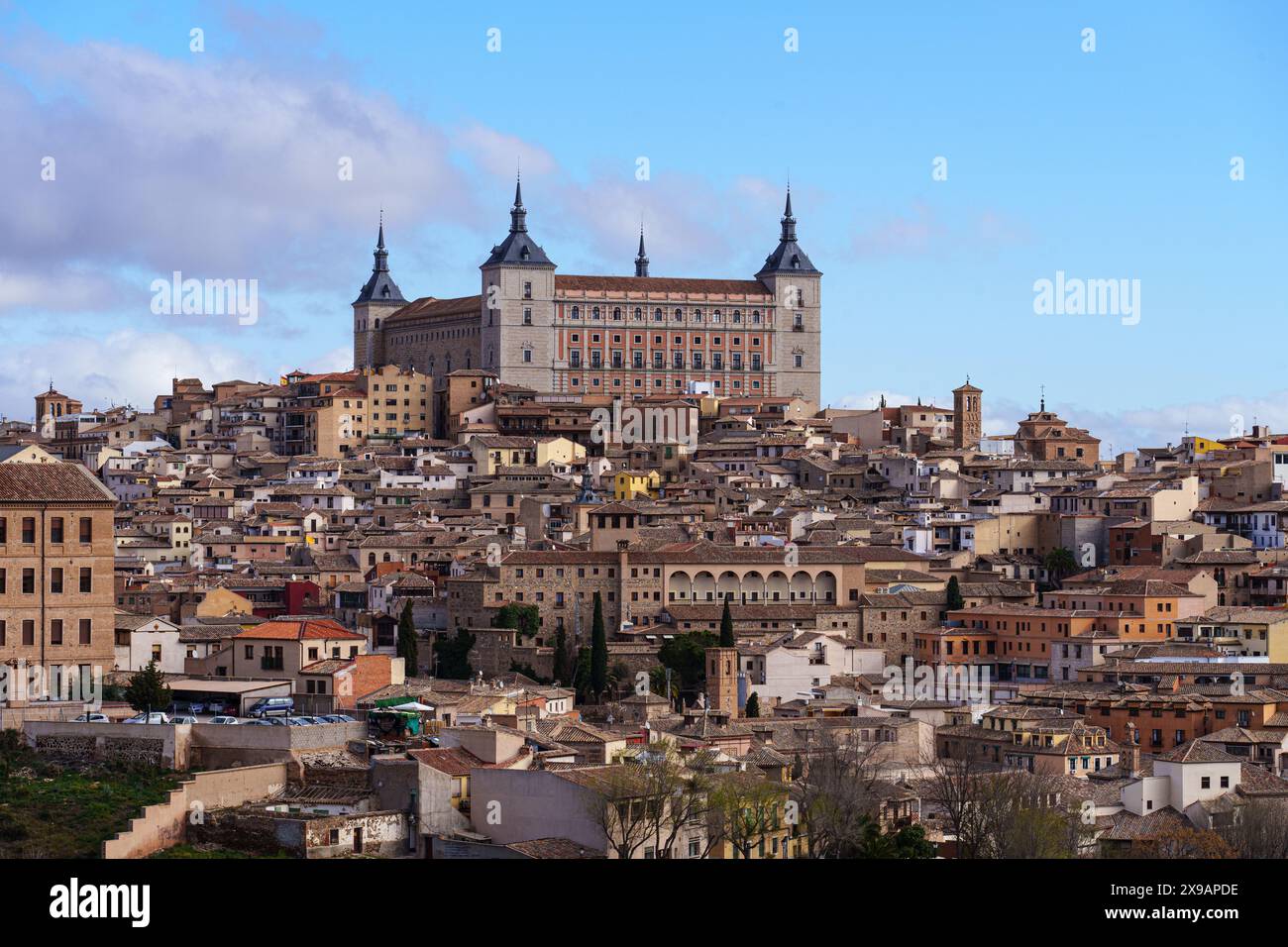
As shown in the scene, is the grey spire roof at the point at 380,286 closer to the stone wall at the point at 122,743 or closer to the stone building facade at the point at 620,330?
the stone building facade at the point at 620,330

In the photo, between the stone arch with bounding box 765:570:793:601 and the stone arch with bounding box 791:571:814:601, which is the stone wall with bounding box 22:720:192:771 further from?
the stone arch with bounding box 791:571:814:601

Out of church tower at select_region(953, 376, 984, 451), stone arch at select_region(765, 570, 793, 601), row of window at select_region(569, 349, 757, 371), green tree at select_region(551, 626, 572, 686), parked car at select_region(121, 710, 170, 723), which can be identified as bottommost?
green tree at select_region(551, 626, 572, 686)

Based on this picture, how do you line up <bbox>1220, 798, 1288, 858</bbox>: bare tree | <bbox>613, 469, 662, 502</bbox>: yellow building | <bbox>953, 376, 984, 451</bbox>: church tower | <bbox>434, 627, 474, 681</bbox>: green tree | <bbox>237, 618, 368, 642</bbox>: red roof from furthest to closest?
<bbox>953, 376, 984, 451</bbox>: church tower → <bbox>613, 469, 662, 502</bbox>: yellow building → <bbox>434, 627, 474, 681</bbox>: green tree → <bbox>237, 618, 368, 642</bbox>: red roof → <bbox>1220, 798, 1288, 858</bbox>: bare tree

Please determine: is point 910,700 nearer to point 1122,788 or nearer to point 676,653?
point 676,653

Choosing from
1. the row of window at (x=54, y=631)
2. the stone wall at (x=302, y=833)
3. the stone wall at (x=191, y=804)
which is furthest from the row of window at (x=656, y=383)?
the stone wall at (x=302, y=833)

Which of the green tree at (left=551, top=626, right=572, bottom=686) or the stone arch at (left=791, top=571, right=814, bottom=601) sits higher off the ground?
the stone arch at (left=791, top=571, right=814, bottom=601)

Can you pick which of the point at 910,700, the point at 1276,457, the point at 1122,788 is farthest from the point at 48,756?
the point at 1276,457

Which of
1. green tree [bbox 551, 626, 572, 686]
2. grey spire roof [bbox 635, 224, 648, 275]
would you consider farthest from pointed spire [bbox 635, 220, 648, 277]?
green tree [bbox 551, 626, 572, 686]
